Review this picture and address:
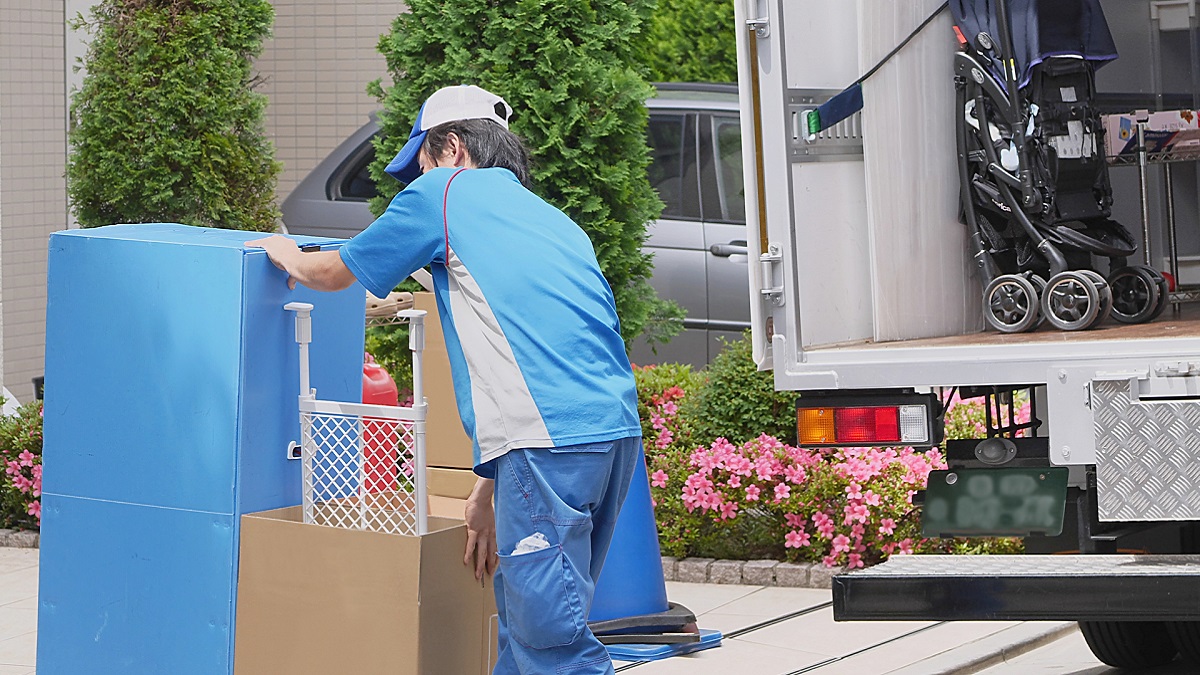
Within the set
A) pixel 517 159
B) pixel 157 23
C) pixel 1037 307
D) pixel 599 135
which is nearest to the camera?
pixel 517 159

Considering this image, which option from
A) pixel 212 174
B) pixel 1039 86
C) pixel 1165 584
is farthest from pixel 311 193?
pixel 1165 584

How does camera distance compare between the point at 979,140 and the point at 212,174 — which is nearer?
the point at 979,140

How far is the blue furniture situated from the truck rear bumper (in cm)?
147

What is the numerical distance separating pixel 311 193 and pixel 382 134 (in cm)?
146

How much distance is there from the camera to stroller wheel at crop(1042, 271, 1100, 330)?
483 cm

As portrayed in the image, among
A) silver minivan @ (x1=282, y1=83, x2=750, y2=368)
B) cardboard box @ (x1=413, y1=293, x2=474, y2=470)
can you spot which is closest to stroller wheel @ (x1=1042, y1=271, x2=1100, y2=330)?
cardboard box @ (x1=413, y1=293, x2=474, y2=470)

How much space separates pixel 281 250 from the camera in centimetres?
387

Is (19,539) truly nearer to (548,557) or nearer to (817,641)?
(817,641)

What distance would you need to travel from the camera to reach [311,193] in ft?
28.3

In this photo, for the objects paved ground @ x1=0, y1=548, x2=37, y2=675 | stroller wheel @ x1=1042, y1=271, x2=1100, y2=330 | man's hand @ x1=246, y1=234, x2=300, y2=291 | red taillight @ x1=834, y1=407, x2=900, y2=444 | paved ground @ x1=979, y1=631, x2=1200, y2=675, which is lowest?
paved ground @ x1=979, y1=631, x2=1200, y2=675

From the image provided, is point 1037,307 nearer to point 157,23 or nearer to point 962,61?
point 962,61

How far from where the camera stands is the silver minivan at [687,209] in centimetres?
827

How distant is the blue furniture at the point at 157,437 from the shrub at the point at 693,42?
8.20 meters

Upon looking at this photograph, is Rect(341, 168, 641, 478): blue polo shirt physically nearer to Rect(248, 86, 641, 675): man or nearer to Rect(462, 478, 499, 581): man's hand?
Rect(248, 86, 641, 675): man
